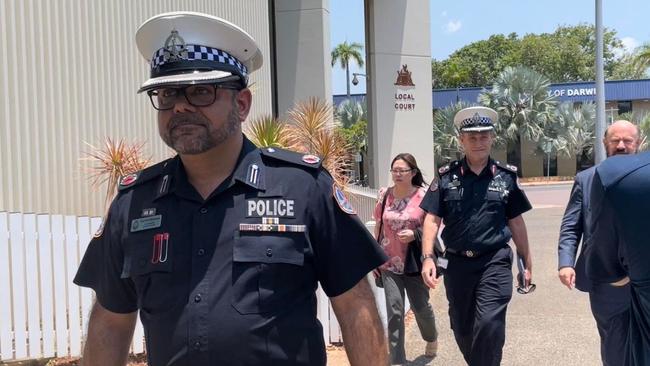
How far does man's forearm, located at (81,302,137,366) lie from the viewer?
7.21 ft

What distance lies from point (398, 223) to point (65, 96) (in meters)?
4.01

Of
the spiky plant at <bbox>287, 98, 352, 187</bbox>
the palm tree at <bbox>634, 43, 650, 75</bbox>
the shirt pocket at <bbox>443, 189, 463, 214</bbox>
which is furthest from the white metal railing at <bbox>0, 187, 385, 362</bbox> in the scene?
the palm tree at <bbox>634, 43, 650, 75</bbox>

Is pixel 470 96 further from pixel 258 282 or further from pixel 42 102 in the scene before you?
pixel 258 282

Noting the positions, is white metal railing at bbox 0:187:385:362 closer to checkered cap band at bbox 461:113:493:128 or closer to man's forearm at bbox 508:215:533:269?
man's forearm at bbox 508:215:533:269

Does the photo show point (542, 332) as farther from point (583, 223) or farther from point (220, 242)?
point (220, 242)

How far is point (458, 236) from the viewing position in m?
4.83

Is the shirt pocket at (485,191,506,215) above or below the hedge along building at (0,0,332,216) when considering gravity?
below

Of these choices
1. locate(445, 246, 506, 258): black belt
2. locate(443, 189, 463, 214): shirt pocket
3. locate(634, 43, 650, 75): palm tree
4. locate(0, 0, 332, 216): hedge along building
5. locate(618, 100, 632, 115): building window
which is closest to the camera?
locate(445, 246, 506, 258): black belt

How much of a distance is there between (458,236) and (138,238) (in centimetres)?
316

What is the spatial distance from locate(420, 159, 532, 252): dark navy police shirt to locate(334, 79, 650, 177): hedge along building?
4107 centimetres

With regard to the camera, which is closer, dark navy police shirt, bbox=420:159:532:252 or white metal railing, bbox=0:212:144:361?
dark navy police shirt, bbox=420:159:532:252

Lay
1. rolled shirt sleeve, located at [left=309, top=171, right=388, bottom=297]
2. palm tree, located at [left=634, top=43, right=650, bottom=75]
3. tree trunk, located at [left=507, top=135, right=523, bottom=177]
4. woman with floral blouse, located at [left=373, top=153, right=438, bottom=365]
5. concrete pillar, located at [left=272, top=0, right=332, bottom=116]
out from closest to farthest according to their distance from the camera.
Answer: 1. rolled shirt sleeve, located at [left=309, top=171, right=388, bottom=297]
2. woman with floral blouse, located at [left=373, top=153, right=438, bottom=365]
3. concrete pillar, located at [left=272, top=0, right=332, bottom=116]
4. tree trunk, located at [left=507, top=135, right=523, bottom=177]
5. palm tree, located at [left=634, top=43, right=650, bottom=75]

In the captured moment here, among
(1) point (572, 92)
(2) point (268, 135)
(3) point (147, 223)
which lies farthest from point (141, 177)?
(1) point (572, 92)

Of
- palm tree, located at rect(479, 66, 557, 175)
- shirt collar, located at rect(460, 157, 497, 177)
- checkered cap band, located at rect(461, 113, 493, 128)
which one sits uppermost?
palm tree, located at rect(479, 66, 557, 175)
